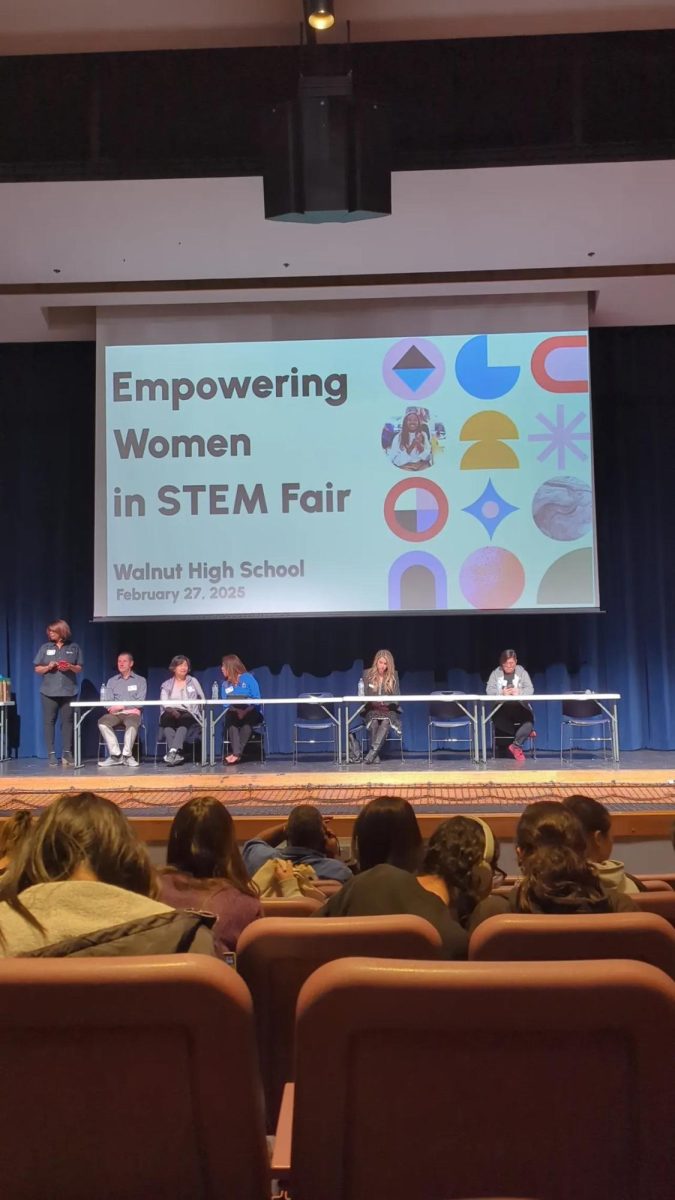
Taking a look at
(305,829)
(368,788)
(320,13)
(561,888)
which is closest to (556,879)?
(561,888)

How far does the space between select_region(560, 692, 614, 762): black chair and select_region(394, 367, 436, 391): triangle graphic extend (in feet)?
9.13

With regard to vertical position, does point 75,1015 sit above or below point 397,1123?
above

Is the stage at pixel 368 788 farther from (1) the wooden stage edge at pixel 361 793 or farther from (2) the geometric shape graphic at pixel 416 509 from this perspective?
(2) the geometric shape graphic at pixel 416 509

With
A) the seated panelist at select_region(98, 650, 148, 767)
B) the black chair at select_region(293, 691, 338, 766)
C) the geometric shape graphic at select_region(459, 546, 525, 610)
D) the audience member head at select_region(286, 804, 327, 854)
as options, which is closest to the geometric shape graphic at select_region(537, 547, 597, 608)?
the geometric shape graphic at select_region(459, 546, 525, 610)

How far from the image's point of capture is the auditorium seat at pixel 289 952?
1.26 m

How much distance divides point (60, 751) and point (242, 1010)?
782 cm

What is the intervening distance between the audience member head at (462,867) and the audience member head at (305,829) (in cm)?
81

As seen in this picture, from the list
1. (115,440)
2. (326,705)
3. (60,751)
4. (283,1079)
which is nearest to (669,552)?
(326,705)

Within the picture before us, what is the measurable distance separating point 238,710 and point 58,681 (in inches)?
56.2

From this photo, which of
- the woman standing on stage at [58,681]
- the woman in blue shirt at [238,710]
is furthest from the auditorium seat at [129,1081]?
the woman standing on stage at [58,681]

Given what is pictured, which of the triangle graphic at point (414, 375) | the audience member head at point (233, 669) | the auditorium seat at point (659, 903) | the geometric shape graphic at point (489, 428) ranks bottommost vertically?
the auditorium seat at point (659, 903)

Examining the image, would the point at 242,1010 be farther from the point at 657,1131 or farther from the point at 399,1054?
the point at 657,1131

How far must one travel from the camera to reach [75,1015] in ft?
2.74

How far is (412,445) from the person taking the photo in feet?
25.5
